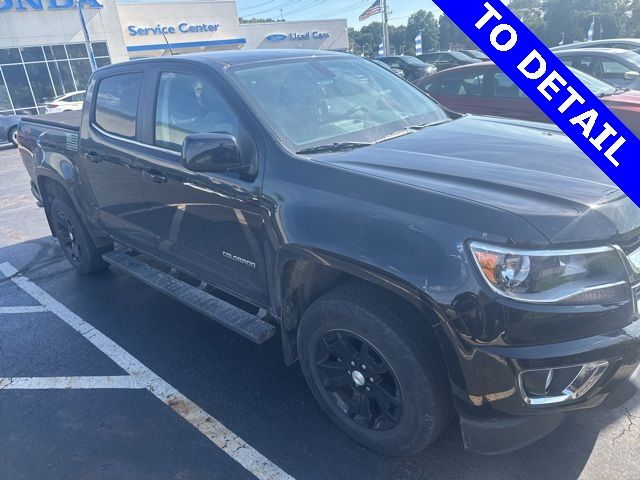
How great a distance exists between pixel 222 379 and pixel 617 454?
7.34 ft

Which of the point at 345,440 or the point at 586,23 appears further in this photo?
the point at 586,23

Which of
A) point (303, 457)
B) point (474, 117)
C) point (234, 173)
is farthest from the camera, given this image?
point (474, 117)

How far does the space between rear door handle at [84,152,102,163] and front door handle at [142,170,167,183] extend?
78cm

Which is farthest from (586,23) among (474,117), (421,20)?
(474,117)

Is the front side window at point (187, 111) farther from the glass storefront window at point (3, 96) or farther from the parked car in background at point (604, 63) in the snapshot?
the glass storefront window at point (3, 96)

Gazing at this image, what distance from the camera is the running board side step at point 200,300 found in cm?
299

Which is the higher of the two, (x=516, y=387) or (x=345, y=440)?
(x=516, y=387)

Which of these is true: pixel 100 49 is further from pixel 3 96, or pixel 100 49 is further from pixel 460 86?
pixel 460 86

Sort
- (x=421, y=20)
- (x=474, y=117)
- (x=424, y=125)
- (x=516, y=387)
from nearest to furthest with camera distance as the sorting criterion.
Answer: (x=516, y=387)
(x=424, y=125)
(x=474, y=117)
(x=421, y=20)

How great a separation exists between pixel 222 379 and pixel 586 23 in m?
63.0

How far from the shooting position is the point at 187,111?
3.28 metres

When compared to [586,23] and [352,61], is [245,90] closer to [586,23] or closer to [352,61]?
[352,61]

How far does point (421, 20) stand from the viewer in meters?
87.0

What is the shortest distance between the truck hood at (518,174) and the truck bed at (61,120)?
3.20 m
